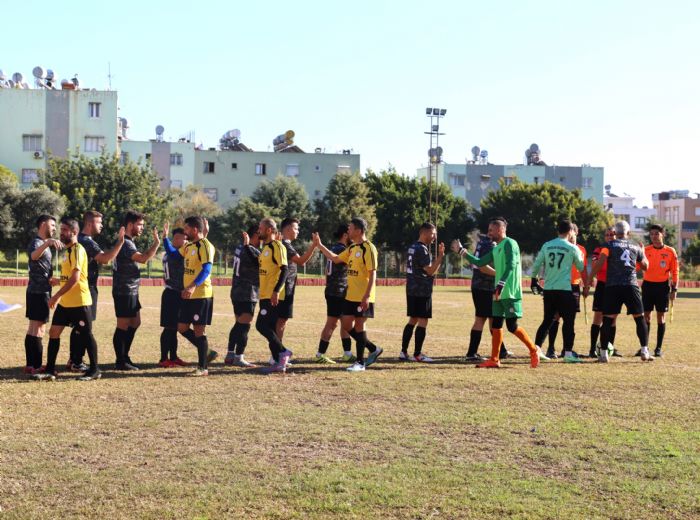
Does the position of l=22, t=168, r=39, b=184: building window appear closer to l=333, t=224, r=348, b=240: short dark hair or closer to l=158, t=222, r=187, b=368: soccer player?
l=158, t=222, r=187, b=368: soccer player

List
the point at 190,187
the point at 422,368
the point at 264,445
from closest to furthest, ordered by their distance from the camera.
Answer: the point at 264,445 → the point at 422,368 → the point at 190,187

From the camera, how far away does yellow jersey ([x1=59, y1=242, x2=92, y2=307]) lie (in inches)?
408

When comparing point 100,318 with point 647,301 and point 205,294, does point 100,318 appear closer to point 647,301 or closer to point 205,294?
point 205,294

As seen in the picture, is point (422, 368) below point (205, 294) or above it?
below

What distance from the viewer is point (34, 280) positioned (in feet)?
35.7

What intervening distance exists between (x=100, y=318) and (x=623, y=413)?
14370 mm

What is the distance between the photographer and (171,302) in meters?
12.3

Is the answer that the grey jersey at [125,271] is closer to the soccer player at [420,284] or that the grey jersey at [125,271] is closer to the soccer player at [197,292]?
the soccer player at [197,292]

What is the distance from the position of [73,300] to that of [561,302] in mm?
6908

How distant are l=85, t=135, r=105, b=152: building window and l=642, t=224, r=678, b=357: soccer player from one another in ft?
214

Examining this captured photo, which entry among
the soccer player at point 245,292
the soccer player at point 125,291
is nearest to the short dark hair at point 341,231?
the soccer player at point 245,292

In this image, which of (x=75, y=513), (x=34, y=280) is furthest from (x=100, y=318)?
(x=75, y=513)

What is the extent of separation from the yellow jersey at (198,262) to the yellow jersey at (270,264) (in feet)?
2.25

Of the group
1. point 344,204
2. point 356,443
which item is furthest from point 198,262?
point 344,204
